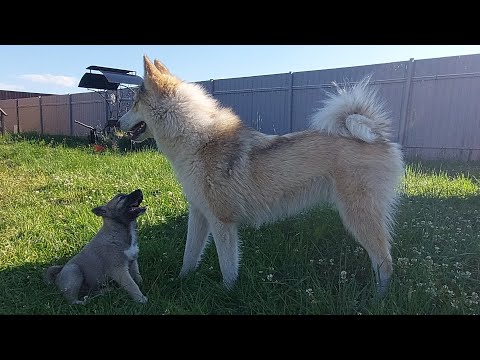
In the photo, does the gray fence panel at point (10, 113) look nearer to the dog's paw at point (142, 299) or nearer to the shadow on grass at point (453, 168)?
the shadow on grass at point (453, 168)

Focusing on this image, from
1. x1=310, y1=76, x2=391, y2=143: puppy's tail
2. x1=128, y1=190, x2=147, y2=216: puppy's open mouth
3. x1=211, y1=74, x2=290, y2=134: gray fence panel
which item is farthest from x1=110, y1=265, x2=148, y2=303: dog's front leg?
x1=211, y1=74, x2=290, y2=134: gray fence panel

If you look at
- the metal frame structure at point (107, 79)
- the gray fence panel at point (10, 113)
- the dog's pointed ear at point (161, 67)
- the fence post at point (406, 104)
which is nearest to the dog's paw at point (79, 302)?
the dog's pointed ear at point (161, 67)

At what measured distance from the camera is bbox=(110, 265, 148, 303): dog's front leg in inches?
103

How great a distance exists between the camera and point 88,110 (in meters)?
Answer: 16.6

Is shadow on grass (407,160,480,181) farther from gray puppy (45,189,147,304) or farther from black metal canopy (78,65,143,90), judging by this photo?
black metal canopy (78,65,143,90)

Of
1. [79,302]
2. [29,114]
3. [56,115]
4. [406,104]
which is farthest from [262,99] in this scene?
[29,114]

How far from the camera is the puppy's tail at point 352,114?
2867 mm

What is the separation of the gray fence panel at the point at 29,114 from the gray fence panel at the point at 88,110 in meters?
3.74

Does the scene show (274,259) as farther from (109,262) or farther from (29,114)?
(29,114)

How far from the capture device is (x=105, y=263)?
2.85 meters

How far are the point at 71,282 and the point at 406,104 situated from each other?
874 cm
